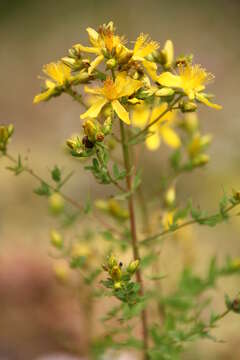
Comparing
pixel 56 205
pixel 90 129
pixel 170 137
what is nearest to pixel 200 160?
pixel 170 137

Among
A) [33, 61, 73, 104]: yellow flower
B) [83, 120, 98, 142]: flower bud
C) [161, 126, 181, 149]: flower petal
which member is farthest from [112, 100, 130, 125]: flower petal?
[161, 126, 181, 149]: flower petal

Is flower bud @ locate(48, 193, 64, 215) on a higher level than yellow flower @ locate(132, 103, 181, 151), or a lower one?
lower

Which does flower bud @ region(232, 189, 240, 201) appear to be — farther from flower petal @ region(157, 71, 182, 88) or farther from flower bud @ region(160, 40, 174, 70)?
flower bud @ region(160, 40, 174, 70)

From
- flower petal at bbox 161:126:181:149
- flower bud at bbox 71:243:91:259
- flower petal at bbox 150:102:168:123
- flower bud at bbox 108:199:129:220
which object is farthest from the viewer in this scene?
flower bud at bbox 71:243:91:259

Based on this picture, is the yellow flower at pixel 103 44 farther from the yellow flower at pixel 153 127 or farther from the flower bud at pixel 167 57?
the yellow flower at pixel 153 127

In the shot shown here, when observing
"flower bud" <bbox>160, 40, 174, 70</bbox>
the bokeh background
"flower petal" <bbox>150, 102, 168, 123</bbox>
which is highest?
the bokeh background

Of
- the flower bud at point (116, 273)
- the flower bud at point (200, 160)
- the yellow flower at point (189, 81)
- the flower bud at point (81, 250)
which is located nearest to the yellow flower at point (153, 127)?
the flower bud at point (200, 160)

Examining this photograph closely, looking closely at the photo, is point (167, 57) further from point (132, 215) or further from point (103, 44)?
point (132, 215)
